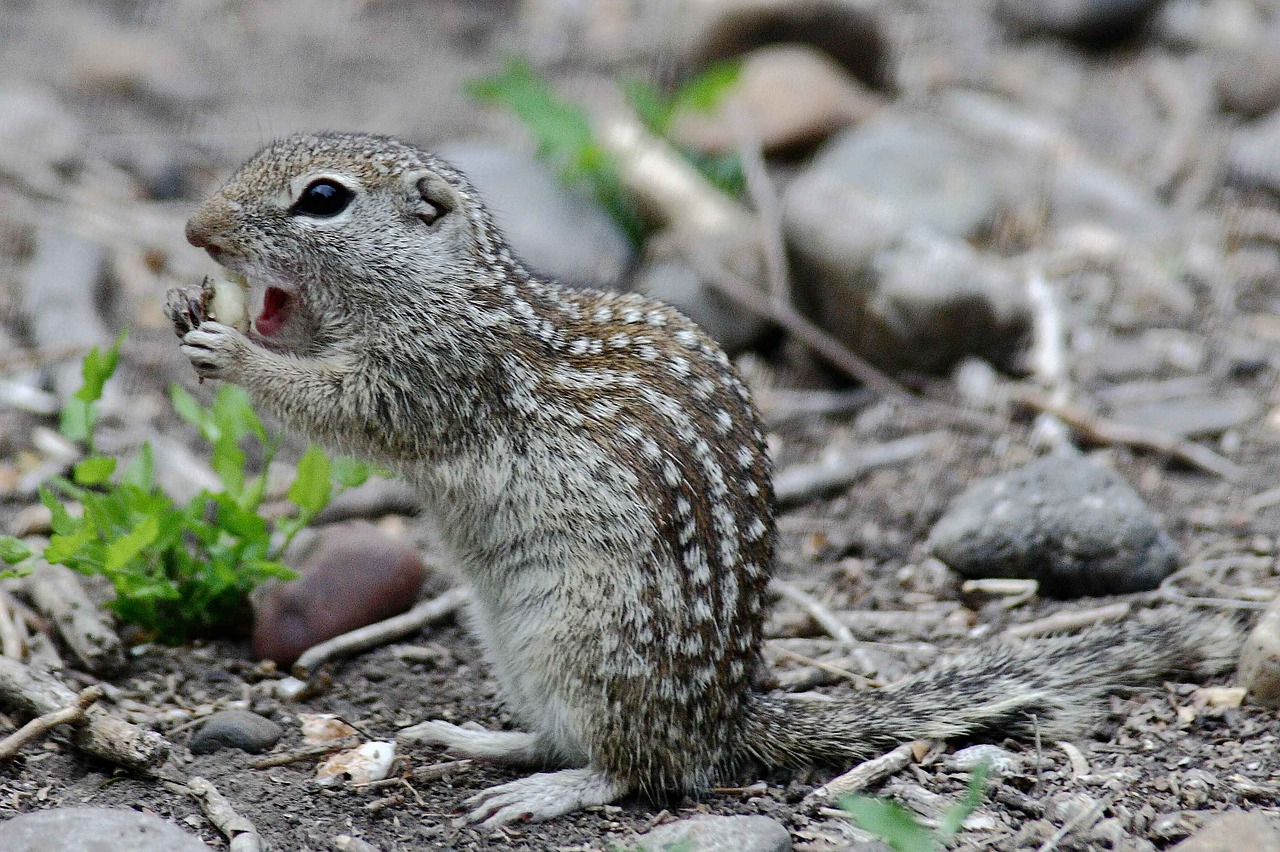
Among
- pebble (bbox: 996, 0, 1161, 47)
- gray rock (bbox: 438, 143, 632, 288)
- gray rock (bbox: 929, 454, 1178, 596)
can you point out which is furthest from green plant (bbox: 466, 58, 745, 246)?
gray rock (bbox: 929, 454, 1178, 596)

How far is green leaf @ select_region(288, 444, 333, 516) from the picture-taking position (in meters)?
4.41

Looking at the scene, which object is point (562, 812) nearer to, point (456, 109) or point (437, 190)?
point (437, 190)

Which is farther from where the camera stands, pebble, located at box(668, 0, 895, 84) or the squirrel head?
pebble, located at box(668, 0, 895, 84)

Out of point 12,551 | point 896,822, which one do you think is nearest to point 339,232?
point 12,551

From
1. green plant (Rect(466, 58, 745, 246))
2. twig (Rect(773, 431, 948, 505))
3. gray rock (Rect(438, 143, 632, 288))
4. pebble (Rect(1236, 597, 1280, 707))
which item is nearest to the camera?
pebble (Rect(1236, 597, 1280, 707))

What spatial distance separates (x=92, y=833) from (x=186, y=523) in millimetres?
1355

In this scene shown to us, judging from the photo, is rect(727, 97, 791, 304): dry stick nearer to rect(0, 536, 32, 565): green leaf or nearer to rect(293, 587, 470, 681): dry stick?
rect(293, 587, 470, 681): dry stick

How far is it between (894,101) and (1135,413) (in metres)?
3.95

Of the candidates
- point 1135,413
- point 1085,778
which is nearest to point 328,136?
point 1085,778

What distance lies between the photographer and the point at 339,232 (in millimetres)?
4090

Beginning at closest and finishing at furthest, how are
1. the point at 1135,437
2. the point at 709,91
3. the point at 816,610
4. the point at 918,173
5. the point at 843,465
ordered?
1. the point at 816,610
2. the point at 1135,437
3. the point at 843,465
4. the point at 918,173
5. the point at 709,91

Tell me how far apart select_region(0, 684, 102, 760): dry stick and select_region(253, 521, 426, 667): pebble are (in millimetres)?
804

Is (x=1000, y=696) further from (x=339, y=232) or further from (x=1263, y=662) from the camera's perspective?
(x=339, y=232)

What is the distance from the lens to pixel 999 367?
266 inches
